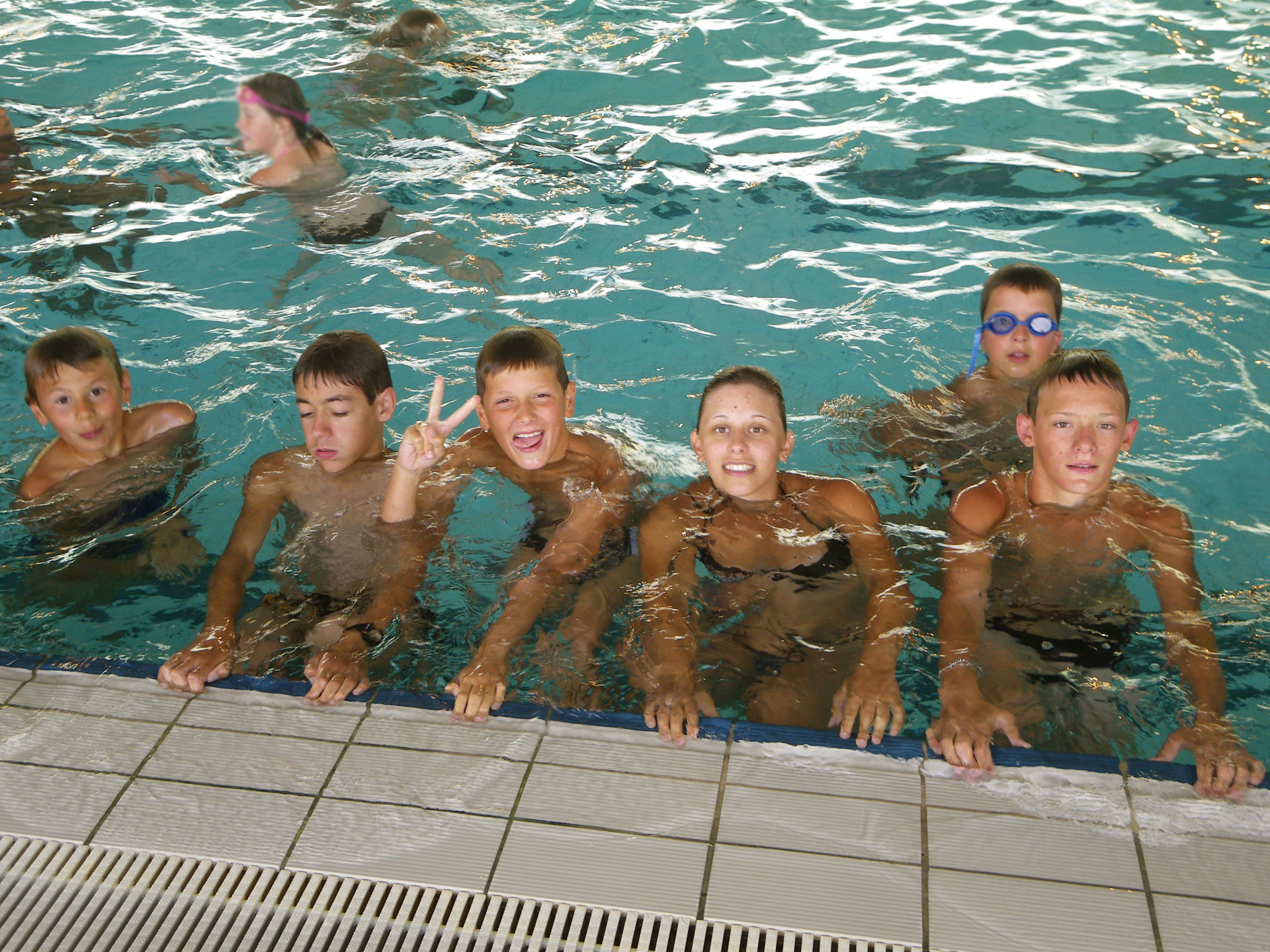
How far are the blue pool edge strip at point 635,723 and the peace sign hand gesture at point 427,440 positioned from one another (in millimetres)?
855

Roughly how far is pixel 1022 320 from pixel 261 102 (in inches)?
212

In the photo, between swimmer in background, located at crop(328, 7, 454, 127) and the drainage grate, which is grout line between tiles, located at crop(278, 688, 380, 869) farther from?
swimmer in background, located at crop(328, 7, 454, 127)

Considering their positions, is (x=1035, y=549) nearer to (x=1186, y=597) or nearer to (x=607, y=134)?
(x=1186, y=597)

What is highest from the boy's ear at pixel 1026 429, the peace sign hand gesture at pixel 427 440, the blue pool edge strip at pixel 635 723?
the peace sign hand gesture at pixel 427 440

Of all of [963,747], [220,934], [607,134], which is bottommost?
[220,934]

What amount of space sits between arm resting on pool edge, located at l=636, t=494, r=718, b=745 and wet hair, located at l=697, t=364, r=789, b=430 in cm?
44

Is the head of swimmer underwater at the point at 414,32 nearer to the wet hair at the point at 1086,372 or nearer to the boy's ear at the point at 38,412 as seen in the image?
the boy's ear at the point at 38,412

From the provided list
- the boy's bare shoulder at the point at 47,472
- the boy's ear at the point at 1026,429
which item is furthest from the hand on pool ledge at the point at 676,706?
the boy's bare shoulder at the point at 47,472

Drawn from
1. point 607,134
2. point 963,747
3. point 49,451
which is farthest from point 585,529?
point 607,134

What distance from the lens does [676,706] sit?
114 inches

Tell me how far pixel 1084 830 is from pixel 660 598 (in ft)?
5.27

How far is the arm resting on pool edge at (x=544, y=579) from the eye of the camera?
2998 millimetres

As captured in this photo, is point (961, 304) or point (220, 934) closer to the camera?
point (220, 934)

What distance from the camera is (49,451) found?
4.49 m
